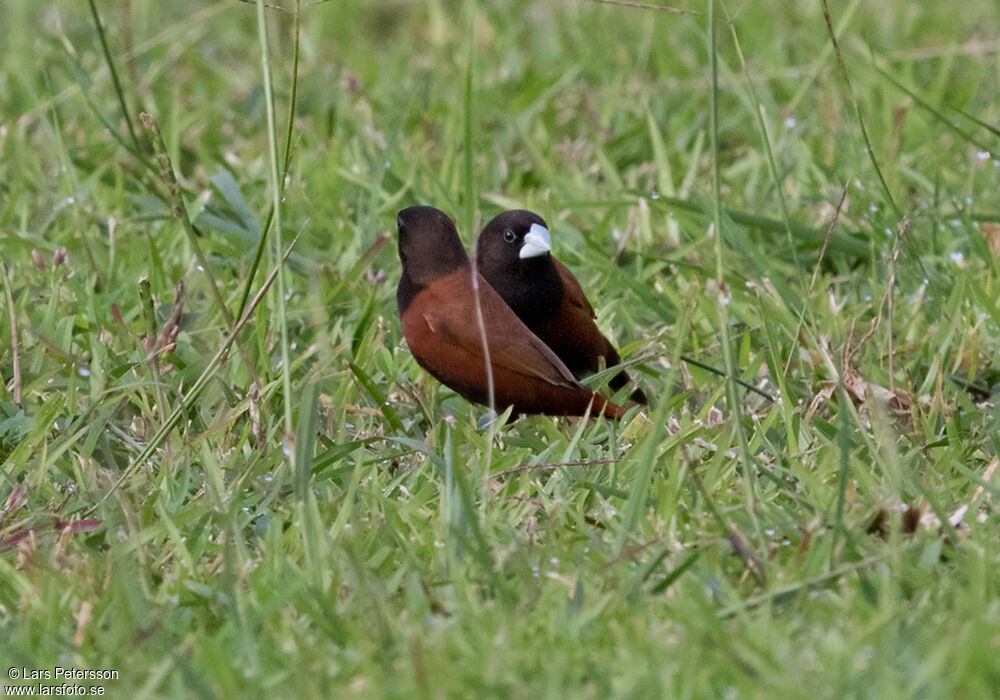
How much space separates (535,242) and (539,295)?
0.47ft

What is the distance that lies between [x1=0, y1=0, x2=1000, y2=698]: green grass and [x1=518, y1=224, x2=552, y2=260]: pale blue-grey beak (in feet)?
1.17

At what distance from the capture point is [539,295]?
11.1ft

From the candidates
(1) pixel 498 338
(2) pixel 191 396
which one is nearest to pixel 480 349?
(1) pixel 498 338

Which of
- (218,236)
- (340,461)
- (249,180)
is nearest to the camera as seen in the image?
(340,461)

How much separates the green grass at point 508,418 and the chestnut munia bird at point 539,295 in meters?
0.19

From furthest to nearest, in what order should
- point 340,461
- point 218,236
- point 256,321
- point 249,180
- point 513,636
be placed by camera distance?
point 249,180, point 218,236, point 256,321, point 340,461, point 513,636

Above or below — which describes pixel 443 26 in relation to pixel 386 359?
above

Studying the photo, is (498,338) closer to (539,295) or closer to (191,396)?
(539,295)

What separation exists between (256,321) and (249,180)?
4.60 ft

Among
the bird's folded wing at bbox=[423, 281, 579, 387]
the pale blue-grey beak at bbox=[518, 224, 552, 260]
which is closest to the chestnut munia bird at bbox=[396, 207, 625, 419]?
the bird's folded wing at bbox=[423, 281, 579, 387]

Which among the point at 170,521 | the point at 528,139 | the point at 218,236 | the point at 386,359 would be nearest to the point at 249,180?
the point at 218,236

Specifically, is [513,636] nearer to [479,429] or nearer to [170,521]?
[170,521]

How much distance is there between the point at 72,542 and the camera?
7.99 feet
